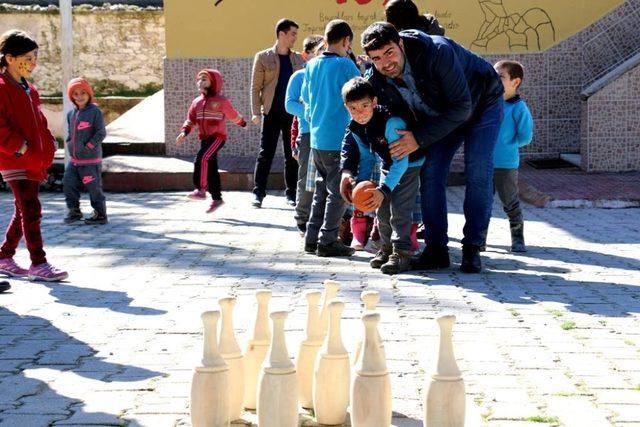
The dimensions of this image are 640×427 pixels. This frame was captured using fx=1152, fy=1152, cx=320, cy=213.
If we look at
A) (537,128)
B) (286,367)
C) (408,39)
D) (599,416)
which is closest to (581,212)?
(537,128)

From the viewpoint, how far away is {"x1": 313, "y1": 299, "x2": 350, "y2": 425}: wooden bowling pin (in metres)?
4.33

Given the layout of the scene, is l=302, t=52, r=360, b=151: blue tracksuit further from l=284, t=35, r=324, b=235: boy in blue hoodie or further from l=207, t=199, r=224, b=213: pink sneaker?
l=207, t=199, r=224, b=213: pink sneaker

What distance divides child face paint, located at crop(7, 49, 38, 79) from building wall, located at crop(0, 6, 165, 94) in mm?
18011

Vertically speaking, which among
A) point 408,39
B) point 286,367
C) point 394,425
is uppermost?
point 408,39

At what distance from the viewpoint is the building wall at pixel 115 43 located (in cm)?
2580

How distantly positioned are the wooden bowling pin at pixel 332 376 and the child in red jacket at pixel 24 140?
13.1 feet

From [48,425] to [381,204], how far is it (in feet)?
13.3

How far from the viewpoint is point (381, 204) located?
26.9 ft

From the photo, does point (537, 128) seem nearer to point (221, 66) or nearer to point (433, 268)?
point (221, 66)

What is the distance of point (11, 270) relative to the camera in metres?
8.21

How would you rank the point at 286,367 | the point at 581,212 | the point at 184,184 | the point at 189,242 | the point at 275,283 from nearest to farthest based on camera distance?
the point at 286,367, the point at 275,283, the point at 189,242, the point at 581,212, the point at 184,184

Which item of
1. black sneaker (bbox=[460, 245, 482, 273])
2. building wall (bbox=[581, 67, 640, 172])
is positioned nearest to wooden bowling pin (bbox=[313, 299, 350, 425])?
black sneaker (bbox=[460, 245, 482, 273])

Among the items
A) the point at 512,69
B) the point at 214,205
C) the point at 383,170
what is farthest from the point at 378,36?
the point at 214,205

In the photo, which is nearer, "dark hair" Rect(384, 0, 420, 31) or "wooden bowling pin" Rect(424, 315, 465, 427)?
"wooden bowling pin" Rect(424, 315, 465, 427)
